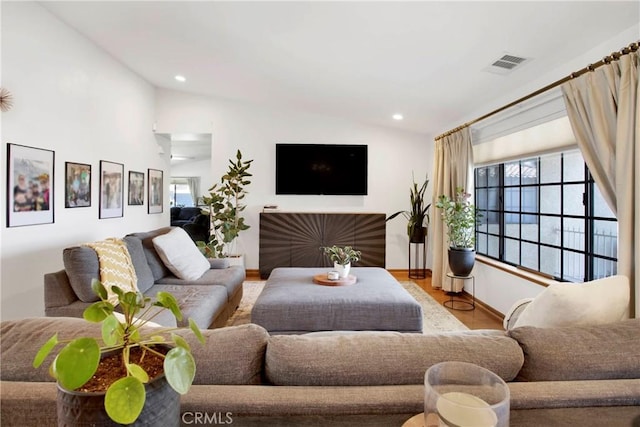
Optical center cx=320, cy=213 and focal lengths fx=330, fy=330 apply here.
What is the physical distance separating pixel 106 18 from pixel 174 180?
7.84 metres

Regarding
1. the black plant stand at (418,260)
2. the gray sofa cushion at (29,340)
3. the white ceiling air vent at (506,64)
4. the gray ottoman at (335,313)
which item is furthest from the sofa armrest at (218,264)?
the white ceiling air vent at (506,64)

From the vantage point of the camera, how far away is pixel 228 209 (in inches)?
192

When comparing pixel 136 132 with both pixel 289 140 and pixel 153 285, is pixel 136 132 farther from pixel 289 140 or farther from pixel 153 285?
pixel 153 285

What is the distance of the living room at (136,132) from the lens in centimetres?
260

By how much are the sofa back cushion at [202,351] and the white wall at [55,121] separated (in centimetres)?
219

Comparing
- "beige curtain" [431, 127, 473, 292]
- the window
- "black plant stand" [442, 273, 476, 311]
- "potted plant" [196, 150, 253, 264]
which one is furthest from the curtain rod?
"potted plant" [196, 150, 253, 264]

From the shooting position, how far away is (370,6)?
6.97 ft

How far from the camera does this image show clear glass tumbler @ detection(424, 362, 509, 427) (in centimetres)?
→ 62

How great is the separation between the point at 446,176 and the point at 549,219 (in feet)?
4.86

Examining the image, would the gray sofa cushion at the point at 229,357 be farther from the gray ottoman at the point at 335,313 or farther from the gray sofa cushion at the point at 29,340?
the gray ottoman at the point at 335,313

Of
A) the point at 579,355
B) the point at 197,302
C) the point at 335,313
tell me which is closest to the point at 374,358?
the point at 579,355

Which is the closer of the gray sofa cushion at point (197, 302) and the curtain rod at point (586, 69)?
the curtain rod at point (586, 69)

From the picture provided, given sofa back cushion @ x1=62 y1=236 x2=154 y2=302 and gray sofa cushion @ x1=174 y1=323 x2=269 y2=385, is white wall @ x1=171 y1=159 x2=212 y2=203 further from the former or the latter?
gray sofa cushion @ x1=174 y1=323 x2=269 y2=385

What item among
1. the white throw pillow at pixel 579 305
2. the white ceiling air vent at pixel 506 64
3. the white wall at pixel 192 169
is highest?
the white wall at pixel 192 169
